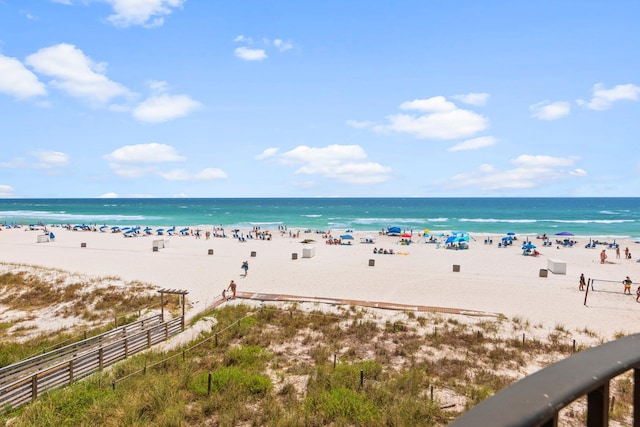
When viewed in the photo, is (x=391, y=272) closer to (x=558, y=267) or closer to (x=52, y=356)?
(x=558, y=267)

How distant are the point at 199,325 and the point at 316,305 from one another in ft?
18.6

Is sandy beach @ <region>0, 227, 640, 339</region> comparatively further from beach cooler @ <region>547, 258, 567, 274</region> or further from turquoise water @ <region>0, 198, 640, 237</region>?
turquoise water @ <region>0, 198, 640, 237</region>

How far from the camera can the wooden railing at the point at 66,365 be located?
31.0ft

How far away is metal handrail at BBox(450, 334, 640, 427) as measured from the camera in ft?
3.78

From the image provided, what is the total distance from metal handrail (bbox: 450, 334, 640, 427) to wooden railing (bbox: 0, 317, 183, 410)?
11467mm

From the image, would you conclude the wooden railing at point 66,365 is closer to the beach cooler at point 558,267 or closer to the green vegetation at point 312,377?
the green vegetation at point 312,377

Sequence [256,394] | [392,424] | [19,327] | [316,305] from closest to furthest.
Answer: [392,424], [256,394], [19,327], [316,305]

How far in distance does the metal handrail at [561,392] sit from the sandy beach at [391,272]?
679 inches

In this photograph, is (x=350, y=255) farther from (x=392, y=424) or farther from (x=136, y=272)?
(x=392, y=424)

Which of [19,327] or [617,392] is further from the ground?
[617,392]

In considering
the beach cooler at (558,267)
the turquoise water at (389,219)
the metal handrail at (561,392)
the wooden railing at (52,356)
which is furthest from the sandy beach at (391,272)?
the turquoise water at (389,219)

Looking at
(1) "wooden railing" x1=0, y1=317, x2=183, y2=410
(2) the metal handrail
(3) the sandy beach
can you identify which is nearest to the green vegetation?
(1) "wooden railing" x1=0, y1=317, x2=183, y2=410

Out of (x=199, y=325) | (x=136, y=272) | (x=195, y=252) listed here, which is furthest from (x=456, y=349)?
(x=195, y=252)

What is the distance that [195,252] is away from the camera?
38.3m
